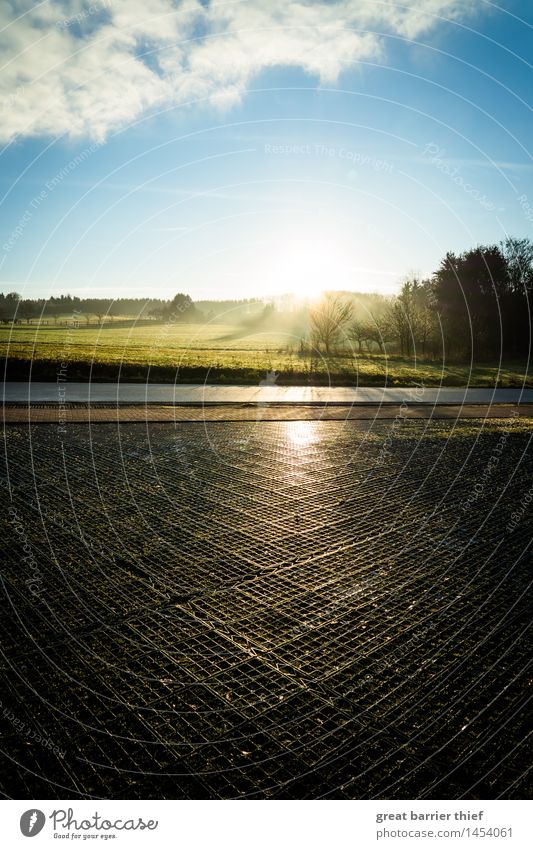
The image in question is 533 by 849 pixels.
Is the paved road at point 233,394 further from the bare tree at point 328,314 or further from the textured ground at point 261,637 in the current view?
the bare tree at point 328,314

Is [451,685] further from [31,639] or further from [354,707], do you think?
[31,639]

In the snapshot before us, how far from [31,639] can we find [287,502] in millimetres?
3609

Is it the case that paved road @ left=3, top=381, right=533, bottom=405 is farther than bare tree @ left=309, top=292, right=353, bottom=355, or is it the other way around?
bare tree @ left=309, top=292, right=353, bottom=355

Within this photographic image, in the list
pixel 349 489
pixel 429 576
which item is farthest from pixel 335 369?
pixel 429 576

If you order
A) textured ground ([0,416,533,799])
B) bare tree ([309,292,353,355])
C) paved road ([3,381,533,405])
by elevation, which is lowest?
textured ground ([0,416,533,799])

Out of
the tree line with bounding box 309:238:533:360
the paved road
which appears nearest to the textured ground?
the paved road

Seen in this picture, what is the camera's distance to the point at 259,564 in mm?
5023

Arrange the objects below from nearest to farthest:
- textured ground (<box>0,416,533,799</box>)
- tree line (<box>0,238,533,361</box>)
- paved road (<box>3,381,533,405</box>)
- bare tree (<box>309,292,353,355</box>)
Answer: textured ground (<box>0,416,533,799</box>), paved road (<box>3,381,533,405</box>), bare tree (<box>309,292,353,355</box>), tree line (<box>0,238,533,361</box>)

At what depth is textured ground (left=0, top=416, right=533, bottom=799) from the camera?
9.02 ft

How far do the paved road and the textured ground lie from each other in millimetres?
8138

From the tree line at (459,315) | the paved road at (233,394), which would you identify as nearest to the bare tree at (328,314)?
Result: the tree line at (459,315)

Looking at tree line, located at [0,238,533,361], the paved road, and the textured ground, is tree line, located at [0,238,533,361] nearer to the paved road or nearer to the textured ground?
the paved road

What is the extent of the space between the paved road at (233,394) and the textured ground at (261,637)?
8138mm

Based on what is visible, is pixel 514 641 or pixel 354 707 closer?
pixel 354 707
